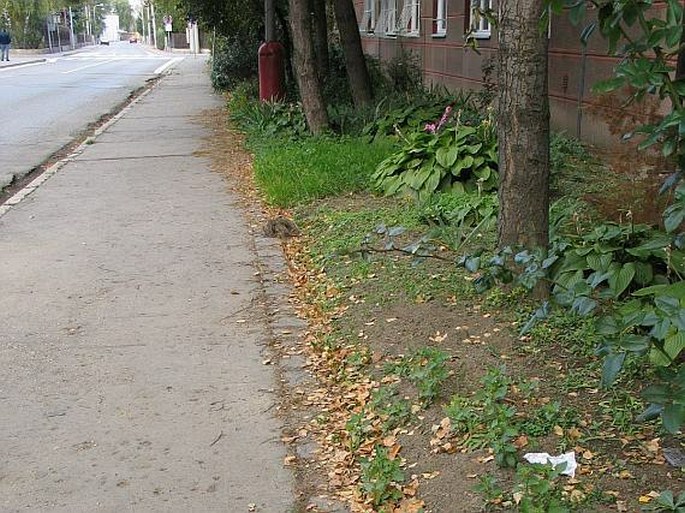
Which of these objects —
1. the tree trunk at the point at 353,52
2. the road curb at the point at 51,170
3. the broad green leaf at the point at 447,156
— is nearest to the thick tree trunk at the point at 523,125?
the broad green leaf at the point at 447,156

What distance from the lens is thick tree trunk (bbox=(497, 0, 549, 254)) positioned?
4.43 meters

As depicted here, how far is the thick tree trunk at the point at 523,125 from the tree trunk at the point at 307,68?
23.0ft

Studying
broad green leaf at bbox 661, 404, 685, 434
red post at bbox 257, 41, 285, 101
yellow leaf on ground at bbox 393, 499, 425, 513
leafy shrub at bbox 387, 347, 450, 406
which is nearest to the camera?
broad green leaf at bbox 661, 404, 685, 434

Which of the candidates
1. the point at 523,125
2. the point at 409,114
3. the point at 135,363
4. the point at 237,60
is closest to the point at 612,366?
the point at 523,125

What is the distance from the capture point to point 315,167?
29.6 feet

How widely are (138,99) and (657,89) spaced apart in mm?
21258

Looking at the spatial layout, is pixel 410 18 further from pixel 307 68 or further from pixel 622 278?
pixel 622 278

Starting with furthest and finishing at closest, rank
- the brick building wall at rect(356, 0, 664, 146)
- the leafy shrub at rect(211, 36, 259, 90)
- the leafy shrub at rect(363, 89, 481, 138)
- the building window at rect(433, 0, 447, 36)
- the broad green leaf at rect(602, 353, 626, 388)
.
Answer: the leafy shrub at rect(211, 36, 259, 90) → the building window at rect(433, 0, 447, 36) → the leafy shrub at rect(363, 89, 481, 138) → the brick building wall at rect(356, 0, 664, 146) → the broad green leaf at rect(602, 353, 626, 388)

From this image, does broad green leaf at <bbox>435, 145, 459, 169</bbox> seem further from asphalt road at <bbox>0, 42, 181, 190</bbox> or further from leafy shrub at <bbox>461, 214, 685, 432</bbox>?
asphalt road at <bbox>0, 42, 181, 190</bbox>

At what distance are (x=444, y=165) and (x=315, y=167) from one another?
1869mm

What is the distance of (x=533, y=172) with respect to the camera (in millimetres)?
4578

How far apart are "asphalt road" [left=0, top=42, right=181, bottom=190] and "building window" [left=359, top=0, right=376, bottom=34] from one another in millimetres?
6861

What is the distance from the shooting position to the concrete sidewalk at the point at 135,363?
3.45m

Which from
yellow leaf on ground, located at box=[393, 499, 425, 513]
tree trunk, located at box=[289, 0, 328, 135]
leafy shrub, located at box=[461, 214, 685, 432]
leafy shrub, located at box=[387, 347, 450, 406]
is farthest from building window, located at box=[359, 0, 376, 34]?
yellow leaf on ground, located at box=[393, 499, 425, 513]
